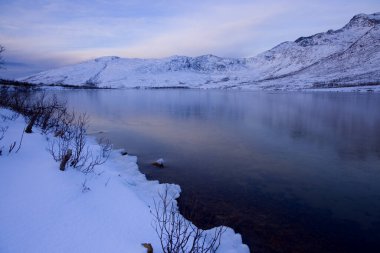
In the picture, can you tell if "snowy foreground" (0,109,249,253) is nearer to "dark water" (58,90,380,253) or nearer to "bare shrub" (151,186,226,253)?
"bare shrub" (151,186,226,253)

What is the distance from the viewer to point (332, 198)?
30.1 ft

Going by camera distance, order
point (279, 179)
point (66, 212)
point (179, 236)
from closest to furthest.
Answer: point (179, 236), point (66, 212), point (279, 179)

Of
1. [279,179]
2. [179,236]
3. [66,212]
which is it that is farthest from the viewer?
[279,179]

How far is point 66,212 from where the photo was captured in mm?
5547

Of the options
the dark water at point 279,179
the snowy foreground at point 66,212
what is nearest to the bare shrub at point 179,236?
the snowy foreground at point 66,212

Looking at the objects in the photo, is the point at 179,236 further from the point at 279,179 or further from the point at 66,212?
the point at 279,179

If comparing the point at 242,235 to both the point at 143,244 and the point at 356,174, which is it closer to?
the point at 143,244

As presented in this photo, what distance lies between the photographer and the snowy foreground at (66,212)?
15.4ft

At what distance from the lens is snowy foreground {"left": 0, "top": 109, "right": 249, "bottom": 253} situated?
471 cm

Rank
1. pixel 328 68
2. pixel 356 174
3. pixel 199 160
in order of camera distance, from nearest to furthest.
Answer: pixel 356 174 < pixel 199 160 < pixel 328 68

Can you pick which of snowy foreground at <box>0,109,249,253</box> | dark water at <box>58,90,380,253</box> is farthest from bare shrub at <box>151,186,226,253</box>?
dark water at <box>58,90,380,253</box>

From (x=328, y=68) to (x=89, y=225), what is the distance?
204367 mm

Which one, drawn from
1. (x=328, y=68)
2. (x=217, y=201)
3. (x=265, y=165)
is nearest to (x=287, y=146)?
(x=265, y=165)

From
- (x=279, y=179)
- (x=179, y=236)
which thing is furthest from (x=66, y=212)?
(x=279, y=179)
